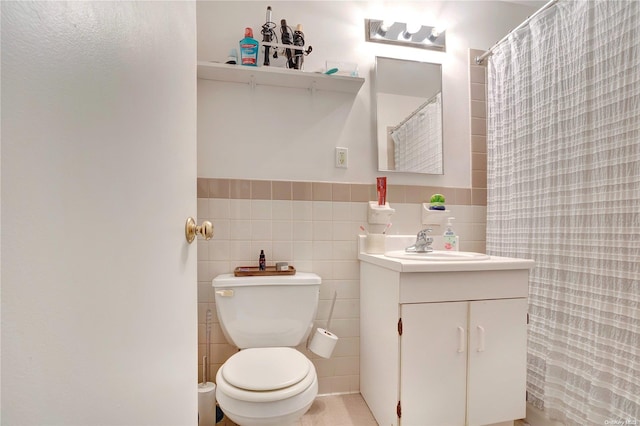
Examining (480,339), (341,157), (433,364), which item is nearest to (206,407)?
(433,364)

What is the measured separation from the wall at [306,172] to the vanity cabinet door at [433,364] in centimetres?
51

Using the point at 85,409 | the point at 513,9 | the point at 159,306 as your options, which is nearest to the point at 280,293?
the point at 159,306

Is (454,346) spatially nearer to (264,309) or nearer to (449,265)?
(449,265)

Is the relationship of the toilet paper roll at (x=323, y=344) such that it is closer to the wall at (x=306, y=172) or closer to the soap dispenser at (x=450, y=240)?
the wall at (x=306, y=172)

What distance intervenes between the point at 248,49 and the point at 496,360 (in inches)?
72.8

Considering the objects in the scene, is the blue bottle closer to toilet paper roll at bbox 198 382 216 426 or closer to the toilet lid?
the toilet lid

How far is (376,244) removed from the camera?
5.12 feet

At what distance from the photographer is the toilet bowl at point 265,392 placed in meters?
0.96

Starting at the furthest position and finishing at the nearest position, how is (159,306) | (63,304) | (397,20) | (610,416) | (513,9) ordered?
1. (513,9)
2. (397,20)
3. (610,416)
4. (159,306)
5. (63,304)

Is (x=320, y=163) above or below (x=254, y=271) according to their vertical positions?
above

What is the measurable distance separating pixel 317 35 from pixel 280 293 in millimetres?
1439

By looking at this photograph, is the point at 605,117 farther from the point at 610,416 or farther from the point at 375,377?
the point at 375,377

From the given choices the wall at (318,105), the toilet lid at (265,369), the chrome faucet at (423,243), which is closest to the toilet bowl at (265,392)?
the toilet lid at (265,369)

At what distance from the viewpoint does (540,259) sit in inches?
53.8
